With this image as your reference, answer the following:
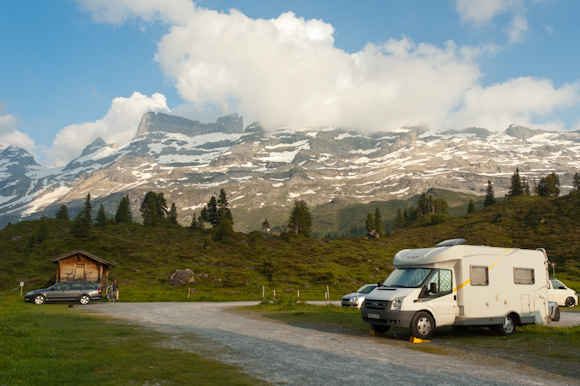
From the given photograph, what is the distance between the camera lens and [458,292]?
16656 millimetres

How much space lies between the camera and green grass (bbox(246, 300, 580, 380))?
1214 cm

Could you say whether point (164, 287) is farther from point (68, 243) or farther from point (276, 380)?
point (276, 380)

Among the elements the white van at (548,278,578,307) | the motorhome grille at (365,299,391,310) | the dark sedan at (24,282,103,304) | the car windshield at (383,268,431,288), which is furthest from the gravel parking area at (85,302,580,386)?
the dark sedan at (24,282,103,304)

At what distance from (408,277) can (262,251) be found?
71304 millimetres

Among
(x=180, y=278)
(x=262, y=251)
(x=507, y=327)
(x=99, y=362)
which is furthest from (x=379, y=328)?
(x=262, y=251)

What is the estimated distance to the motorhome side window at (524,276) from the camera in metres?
17.9

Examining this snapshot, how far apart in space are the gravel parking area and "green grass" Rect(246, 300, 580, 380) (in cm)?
57

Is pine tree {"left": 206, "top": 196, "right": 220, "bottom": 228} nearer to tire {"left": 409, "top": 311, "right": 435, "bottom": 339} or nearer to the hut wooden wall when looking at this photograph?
the hut wooden wall

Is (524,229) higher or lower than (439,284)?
higher

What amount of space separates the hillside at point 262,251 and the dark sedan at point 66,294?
1394 centimetres

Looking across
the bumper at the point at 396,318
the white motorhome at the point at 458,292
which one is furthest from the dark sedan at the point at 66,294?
the bumper at the point at 396,318

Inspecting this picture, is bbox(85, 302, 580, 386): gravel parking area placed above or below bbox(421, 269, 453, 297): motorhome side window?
below

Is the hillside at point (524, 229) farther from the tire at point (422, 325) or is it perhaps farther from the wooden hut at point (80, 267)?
the wooden hut at point (80, 267)

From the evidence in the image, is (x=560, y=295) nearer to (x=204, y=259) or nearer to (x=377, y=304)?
(x=377, y=304)
